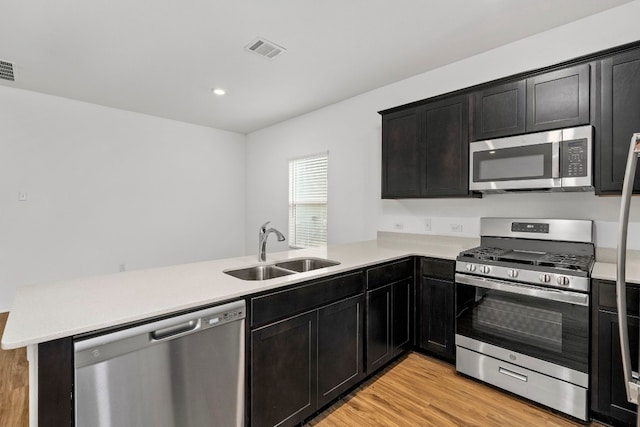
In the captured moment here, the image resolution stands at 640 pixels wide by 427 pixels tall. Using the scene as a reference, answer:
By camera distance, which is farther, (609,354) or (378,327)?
(378,327)

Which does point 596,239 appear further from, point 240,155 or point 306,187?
point 240,155

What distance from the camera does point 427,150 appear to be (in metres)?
2.89

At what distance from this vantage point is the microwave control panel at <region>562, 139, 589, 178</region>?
6.78ft

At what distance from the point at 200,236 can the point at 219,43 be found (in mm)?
3547

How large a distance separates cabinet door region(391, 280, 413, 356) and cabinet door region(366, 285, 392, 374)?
0.25 feet

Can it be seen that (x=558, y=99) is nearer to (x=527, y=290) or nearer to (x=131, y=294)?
(x=527, y=290)

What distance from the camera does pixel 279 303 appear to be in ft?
5.66

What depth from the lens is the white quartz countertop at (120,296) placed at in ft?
3.66

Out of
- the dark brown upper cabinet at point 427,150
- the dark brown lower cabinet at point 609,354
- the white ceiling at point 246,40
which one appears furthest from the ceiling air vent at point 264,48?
the dark brown lower cabinet at point 609,354

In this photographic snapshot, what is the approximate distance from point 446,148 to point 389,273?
124cm

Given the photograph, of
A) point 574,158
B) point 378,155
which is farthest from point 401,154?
point 574,158

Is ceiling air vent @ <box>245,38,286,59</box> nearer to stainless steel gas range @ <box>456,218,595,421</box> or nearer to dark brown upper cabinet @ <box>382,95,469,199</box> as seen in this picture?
dark brown upper cabinet @ <box>382,95,469,199</box>

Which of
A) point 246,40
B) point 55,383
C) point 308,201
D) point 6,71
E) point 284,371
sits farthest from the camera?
point 308,201

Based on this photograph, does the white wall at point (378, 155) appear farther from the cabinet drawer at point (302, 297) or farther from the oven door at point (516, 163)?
the cabinet drawer at point (302, 297)
